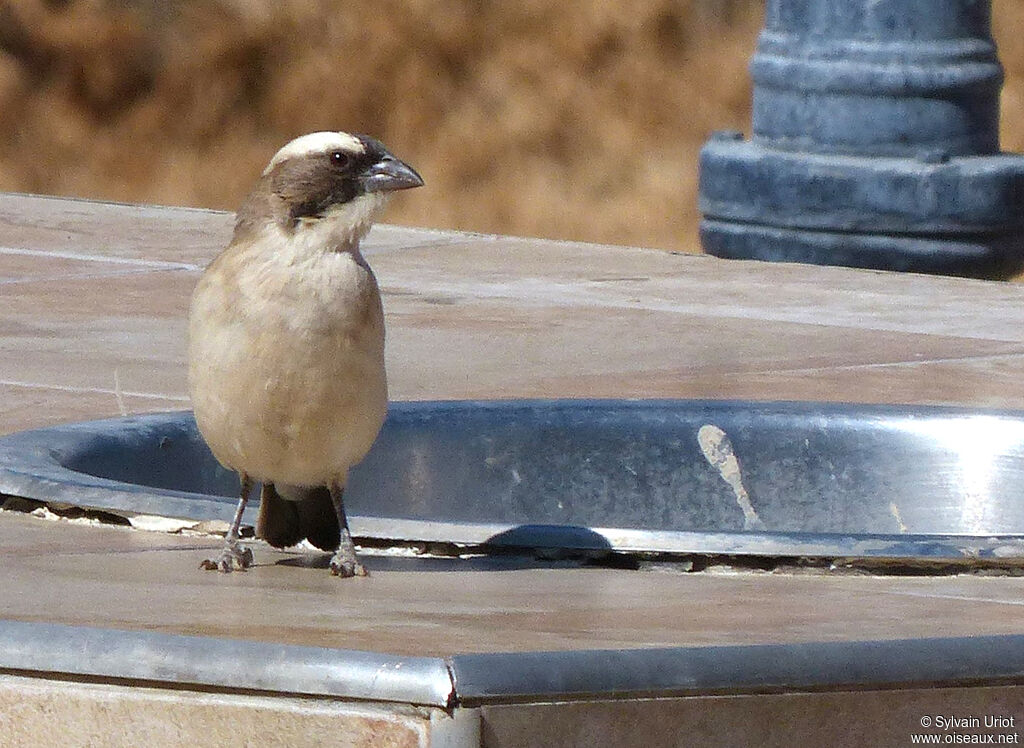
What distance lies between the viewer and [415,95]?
1683 cm

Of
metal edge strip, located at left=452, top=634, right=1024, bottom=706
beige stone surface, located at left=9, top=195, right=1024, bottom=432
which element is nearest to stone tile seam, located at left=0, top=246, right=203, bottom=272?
beige stone surface, located at left=9, top=195, right=1024, bottom=432

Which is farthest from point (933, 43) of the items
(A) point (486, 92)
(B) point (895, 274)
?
(A) point (486, 92)

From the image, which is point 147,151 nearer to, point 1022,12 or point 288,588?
point 1022,12

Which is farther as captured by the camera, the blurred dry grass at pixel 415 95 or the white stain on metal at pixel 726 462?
the blurred dry grass at pixel 415 95

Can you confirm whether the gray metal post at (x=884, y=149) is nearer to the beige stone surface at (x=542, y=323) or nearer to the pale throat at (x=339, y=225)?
the beige stone surface at (x=542, y=323)

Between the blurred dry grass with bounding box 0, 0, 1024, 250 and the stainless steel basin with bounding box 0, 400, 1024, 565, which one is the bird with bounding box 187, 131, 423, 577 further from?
the blurred dry grass with bounding box 0, 0, 1024, 250

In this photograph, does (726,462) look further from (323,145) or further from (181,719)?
(181,719)

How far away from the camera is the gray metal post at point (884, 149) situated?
30.3 feet

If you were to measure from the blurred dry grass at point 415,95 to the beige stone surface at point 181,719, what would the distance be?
43.0 ft

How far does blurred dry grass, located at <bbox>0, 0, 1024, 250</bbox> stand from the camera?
1633 centimetres

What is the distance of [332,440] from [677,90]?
1297cm

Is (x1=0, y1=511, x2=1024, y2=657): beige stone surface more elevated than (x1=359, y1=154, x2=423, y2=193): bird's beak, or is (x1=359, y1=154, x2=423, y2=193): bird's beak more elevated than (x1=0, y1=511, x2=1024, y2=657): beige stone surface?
(x1=359, y1=154, x2=423, y2=193): bird's beak

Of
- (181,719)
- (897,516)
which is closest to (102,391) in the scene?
(897,516)

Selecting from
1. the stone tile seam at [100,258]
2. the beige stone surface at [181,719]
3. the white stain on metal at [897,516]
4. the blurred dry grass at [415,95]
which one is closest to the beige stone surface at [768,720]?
the beige stone surface at [181,719]
